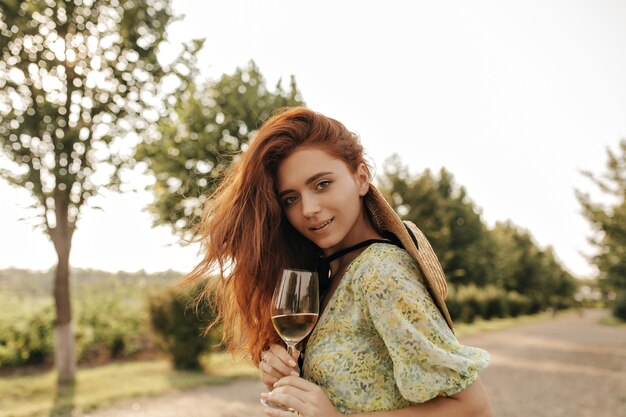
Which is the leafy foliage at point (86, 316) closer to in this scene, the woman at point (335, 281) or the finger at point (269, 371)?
the woman at point (335, 281)

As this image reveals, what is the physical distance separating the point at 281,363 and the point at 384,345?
43 centimetres

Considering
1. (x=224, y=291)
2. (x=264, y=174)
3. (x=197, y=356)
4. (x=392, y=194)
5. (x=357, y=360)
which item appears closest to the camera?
(x=357, y=360)

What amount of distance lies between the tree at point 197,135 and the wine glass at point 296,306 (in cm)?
842

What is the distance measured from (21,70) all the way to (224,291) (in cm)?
923

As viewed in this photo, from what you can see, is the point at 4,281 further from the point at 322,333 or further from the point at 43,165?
the point at 322,333

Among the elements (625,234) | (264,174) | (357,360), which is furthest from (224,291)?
(625,234)

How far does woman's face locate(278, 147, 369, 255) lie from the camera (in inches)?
84.7

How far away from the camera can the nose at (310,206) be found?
213 centimetres

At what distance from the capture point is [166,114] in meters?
10.5

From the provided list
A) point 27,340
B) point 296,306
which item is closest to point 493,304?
point 27,340

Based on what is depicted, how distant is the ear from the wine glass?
0.48m

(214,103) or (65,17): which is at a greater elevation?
(65,17)

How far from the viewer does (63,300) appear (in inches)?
402

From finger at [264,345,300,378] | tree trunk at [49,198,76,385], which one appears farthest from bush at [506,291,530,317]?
finger at [264,345,300,378]
